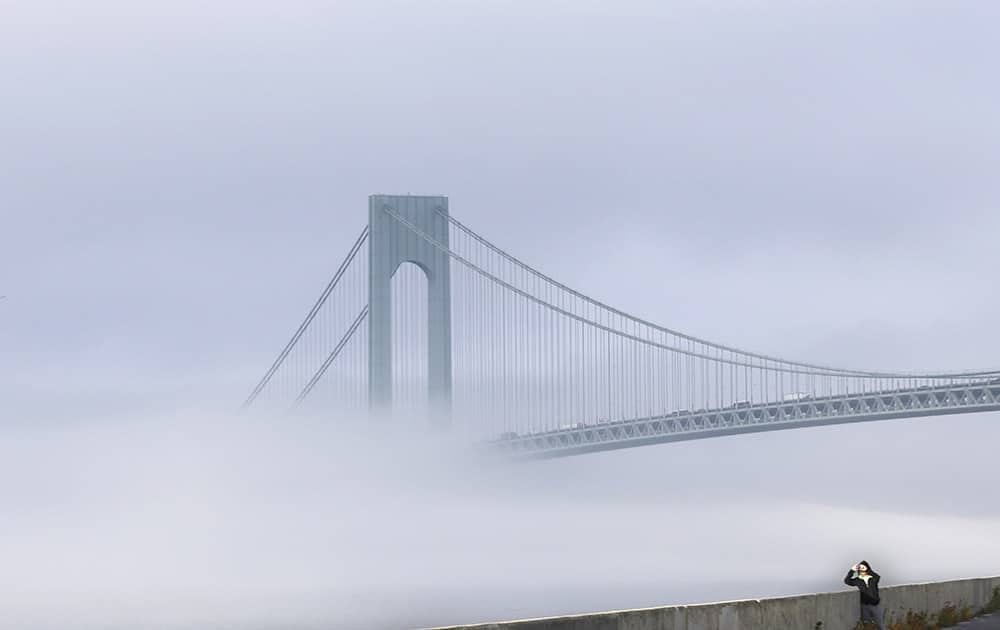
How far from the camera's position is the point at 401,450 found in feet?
258

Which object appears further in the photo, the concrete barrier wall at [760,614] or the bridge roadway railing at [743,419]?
the bridge roadway railing at [743,419]

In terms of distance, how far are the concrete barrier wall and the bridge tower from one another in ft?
205

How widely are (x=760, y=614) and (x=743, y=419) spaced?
63729 millimetres

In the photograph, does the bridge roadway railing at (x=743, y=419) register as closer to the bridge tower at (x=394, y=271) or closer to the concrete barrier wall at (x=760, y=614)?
the bridge tower at (x=394, y=271)

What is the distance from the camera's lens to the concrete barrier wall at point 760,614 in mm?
16233

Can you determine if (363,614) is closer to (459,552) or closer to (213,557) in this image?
(213,557)

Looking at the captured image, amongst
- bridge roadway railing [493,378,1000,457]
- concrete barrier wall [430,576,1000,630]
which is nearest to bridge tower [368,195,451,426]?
bridge roadway railing [493,378,1000,457]

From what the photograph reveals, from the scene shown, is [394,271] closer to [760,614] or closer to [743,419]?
[743,419]

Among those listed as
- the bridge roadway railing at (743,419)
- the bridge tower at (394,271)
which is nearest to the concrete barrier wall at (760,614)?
Answer: the bridge roadway railing at (743,419)

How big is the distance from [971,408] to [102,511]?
41.1 metres

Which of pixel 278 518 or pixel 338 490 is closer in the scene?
pixel 278 518

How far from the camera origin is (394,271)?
89.8 m

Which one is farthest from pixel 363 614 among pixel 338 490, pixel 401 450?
pixel 401 450

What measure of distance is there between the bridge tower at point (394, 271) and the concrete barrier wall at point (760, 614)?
62629 millimetres
